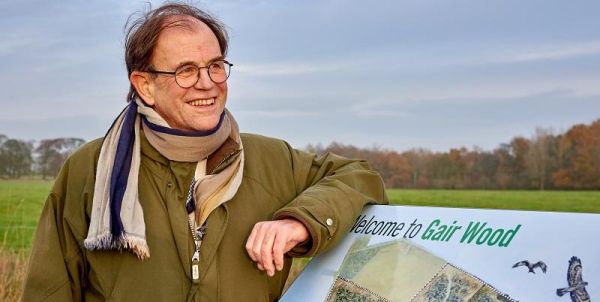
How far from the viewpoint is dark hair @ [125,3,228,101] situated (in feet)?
11.3

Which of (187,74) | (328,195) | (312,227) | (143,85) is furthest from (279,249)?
(143,85)

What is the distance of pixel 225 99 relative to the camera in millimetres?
3490

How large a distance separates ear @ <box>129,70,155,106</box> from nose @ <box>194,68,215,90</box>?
0.28 meters

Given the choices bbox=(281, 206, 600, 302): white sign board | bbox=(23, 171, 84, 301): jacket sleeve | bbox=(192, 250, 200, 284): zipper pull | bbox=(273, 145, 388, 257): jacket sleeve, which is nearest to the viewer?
bbox=(281, 206, 600, 302): white sign board

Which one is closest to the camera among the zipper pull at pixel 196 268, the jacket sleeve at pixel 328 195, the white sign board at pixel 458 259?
the white sign board at pixel 458 259

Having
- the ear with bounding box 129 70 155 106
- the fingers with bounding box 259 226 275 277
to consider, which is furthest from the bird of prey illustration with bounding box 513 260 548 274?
the ear with bounding box 129 70 155 106

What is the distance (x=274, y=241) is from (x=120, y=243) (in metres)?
0.71

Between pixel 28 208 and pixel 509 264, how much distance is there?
8.89 m

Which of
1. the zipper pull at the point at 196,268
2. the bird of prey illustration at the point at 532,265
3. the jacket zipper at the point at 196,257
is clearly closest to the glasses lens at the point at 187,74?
the jacket zipper at the point at 196,257

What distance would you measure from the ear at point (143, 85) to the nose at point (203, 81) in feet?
0.91

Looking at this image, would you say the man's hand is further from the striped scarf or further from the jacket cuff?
the striped scarf

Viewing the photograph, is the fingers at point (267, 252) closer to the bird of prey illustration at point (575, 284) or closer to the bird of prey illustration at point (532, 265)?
the bird of prey illustration at point (532, 265)

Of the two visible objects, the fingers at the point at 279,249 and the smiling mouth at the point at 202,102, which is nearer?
the fingers at the point at 279,249

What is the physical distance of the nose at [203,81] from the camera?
10.9ft
